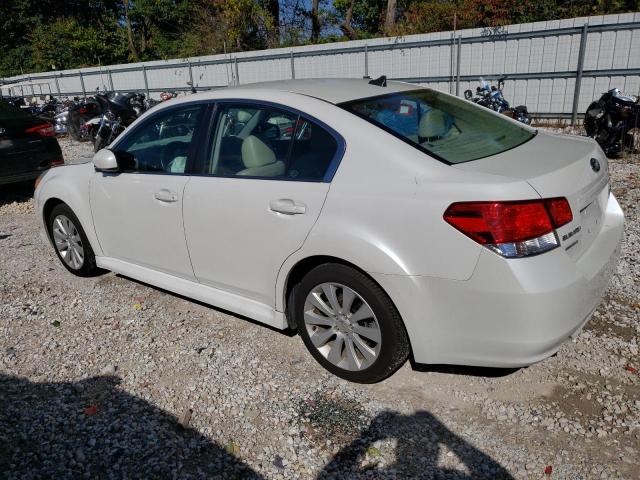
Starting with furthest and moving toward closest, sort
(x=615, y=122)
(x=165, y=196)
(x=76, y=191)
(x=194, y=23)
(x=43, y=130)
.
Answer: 1. (x=194, y=23)
2. (x=615, y=122)
3. (x=43, y=130)
4. (x=76, y=191)
5. (x=165, y=196)

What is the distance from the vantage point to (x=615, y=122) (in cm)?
826

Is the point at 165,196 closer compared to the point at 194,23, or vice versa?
the point at 165,196

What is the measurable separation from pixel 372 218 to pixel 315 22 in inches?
1028

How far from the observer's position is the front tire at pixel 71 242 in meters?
4.64

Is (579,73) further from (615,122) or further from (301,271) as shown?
(301,271)

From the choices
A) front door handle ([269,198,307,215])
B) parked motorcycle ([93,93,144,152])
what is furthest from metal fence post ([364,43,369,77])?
front door handle ([269,198,307,215])

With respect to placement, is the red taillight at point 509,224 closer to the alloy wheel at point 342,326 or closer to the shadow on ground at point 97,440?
the alloy wheel at point 342,326

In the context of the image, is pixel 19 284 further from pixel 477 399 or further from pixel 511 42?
pixel 511 42

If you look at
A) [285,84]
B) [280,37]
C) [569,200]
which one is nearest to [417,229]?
[569,200]

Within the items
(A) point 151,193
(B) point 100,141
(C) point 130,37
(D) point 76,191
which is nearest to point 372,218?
(A) point 151,193

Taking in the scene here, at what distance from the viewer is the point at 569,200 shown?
2.50 metres

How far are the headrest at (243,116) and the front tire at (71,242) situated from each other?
6.75ft

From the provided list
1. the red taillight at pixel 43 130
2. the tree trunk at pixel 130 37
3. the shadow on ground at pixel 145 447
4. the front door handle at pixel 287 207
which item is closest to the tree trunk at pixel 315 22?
the tree trunk at pixel 130 37

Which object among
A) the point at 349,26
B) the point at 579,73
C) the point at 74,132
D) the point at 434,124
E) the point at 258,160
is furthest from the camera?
the point at 349,26
